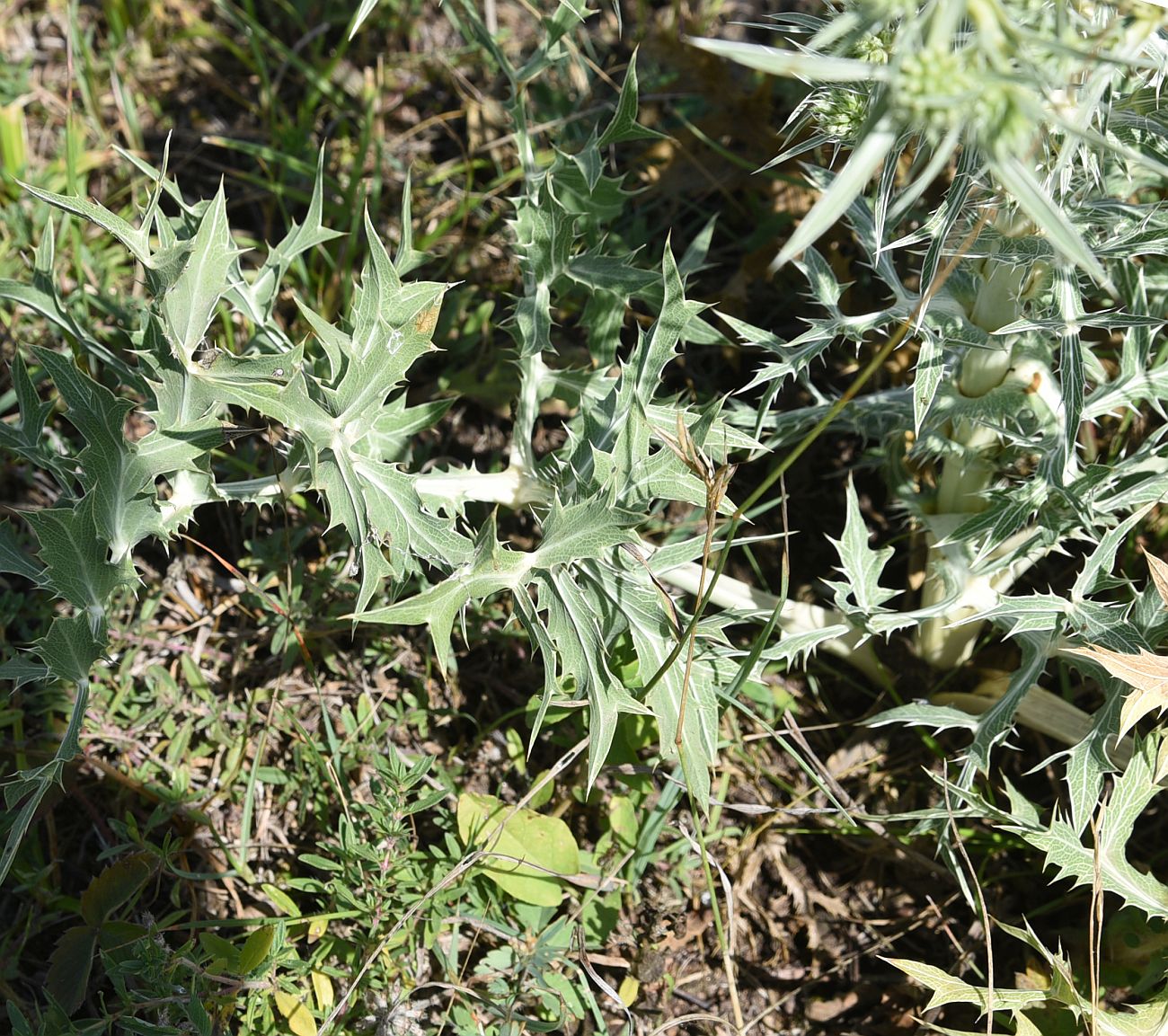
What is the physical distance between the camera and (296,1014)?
1783 mm

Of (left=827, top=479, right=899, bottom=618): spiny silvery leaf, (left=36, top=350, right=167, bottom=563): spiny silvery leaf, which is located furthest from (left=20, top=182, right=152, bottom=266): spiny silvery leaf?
(left=827, top=479, right=899, bottom=618): spiny silvery leaf

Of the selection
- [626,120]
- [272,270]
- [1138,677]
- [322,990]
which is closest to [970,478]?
[1138,677]

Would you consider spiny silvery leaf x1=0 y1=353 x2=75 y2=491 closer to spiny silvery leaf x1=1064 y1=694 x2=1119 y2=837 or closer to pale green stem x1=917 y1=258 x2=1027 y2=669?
pale green stem x1=917 y1=258 x2=1027 y2=669

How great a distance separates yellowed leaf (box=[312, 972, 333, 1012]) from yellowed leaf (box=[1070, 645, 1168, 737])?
1.41 meters

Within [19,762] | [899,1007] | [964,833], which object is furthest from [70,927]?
[964,833]

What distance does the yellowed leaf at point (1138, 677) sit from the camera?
1.52 metres

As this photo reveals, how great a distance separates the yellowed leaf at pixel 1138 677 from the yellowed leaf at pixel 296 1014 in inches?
56.1

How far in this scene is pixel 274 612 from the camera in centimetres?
227

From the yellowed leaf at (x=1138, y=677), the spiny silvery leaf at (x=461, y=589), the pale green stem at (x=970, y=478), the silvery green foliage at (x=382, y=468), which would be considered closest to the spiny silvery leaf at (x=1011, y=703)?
the pale green stem at (x=970, y=478)

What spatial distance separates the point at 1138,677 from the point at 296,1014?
150cm

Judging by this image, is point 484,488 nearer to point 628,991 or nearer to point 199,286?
point 199,286

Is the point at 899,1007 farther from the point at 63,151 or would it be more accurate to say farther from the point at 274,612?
the point at 63,151

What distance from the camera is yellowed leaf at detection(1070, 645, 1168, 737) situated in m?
1.52

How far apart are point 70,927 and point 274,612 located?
716 mm
